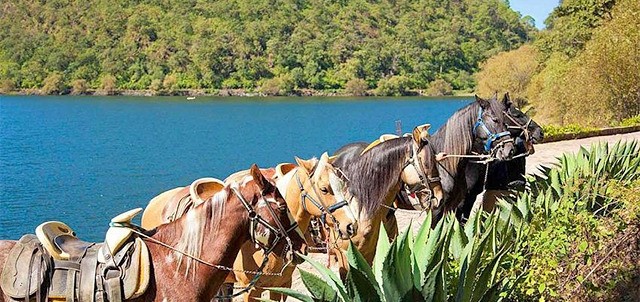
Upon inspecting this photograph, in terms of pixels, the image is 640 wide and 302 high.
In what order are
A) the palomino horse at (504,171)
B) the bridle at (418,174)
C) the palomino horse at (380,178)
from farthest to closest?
the palomino horse at (504,171), the bridle at (418,174), the palomino horse at (380,178)

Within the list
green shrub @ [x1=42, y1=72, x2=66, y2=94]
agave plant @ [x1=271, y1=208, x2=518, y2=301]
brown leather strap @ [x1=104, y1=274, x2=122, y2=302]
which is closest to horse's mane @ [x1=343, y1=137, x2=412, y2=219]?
agave plant @ [x1=271, y1=208, x2=518, y2=301]

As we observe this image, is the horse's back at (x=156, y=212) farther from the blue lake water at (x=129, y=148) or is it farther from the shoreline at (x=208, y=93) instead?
the shoreline at (x=208, y=93)

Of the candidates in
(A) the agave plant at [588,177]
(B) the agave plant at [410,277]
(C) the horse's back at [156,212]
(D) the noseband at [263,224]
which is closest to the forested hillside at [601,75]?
(A) the agave plant at [588,177]

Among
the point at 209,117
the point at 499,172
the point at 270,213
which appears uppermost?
the point at 270,213

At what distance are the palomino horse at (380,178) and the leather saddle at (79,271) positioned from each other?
1751mm

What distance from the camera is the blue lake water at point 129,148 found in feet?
74.9

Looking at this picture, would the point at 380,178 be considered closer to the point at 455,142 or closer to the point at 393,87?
the point at 455,142

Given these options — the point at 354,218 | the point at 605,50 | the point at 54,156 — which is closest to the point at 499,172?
the point at 354,218

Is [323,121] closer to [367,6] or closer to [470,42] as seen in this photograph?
[470,42]

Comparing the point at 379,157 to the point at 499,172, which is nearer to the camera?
the point at 379,157

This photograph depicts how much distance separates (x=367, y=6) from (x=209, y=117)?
90819 millimetres

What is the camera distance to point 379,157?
16.5 feet

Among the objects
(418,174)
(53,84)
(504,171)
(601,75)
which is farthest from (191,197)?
(53,84)

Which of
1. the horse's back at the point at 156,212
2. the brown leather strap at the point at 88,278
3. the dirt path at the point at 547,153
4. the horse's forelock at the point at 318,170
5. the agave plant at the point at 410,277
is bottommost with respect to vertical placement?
the dirt path at the point at 547,153
